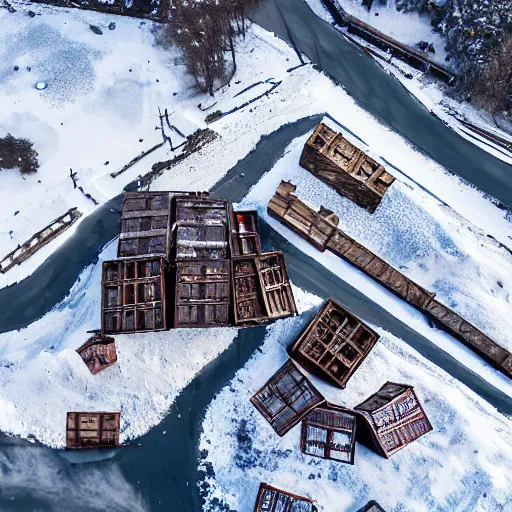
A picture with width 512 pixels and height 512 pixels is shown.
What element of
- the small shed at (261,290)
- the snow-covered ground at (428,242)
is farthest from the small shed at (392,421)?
the snow-covered ground at (428,242)

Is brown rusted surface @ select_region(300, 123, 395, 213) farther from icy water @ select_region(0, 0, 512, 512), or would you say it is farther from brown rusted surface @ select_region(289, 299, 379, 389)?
brown rusted surface @ select_region(289, 299, 379, 389)

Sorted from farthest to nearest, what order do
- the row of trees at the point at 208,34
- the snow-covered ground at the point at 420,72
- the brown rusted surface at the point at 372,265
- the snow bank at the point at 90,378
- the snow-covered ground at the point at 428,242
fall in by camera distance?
the snow-covered ground at the point at 420,72 → the row of trees at the point at 208,34 → the snow-covered ground at the point at 428,242 → the brown rusted surface at the point at 372,265 → the snow bank at the point at 90,378

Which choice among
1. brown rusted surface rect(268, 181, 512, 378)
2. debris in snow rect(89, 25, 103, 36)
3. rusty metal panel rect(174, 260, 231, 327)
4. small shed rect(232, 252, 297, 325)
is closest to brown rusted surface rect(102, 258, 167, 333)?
rusty metal panel rect(174, 260, 231, 327)

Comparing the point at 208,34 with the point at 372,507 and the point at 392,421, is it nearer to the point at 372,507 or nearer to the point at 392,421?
the point at 392,421

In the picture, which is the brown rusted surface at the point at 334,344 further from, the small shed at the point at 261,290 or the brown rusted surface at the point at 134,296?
the brown rusted surface at the point at 134,296

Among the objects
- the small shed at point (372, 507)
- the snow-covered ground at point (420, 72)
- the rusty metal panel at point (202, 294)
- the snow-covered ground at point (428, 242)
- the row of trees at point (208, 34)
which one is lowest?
the small shed at point (372, 507)

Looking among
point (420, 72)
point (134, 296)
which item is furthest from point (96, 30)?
point (420, 72)
